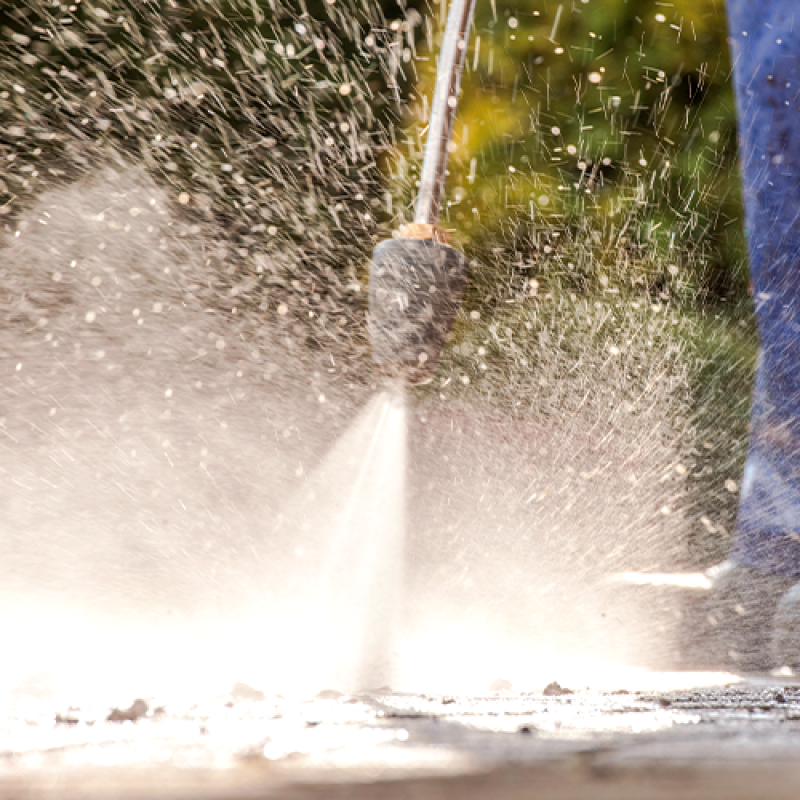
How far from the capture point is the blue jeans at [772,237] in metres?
2.39

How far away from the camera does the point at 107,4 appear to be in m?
3.46

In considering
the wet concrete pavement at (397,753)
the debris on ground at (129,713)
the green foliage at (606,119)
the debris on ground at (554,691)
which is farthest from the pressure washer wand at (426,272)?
the green foliage at (606,119)

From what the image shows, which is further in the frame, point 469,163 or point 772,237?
point 469,163

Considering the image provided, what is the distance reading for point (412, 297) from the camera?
1.72m

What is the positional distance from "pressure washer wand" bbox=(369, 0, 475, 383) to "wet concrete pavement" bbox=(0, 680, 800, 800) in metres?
0.77

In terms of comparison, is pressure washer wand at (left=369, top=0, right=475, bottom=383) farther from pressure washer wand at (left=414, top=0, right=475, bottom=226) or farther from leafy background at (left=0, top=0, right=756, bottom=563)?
leafy background at (left=0, top=0, right=756, bottom=563)

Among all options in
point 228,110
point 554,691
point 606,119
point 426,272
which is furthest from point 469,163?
point 554,691

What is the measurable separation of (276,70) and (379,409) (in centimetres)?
205

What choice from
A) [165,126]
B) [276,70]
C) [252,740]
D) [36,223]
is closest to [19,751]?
[252,740]

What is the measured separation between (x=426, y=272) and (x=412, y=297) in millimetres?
57

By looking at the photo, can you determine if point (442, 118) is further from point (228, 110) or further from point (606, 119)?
point (228, 110)

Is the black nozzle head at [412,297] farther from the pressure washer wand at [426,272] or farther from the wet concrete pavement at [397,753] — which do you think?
the wet concrete pavement at [397,753]

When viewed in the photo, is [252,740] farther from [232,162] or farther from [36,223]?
[36,223]

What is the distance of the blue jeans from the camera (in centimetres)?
239
